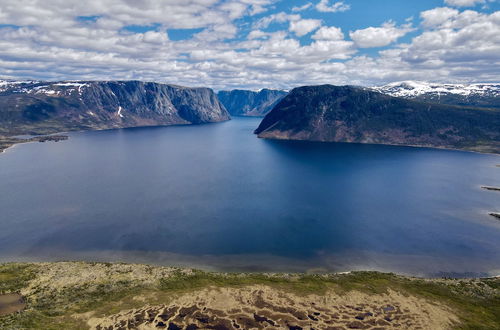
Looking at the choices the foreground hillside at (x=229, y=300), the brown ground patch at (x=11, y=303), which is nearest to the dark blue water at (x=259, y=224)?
the foreground hillside at (x=229, y=300)

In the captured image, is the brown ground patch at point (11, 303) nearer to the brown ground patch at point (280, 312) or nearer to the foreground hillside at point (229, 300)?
the foreground hillside at point (229, 300)

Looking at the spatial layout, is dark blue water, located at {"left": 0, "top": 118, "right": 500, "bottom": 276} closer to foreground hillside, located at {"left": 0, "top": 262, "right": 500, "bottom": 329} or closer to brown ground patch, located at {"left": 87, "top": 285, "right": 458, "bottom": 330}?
foreground hillside, located at {"left": 0, "top": 262, "right": 500, "bottom": 329}

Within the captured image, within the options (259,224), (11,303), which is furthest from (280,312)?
(11,303)

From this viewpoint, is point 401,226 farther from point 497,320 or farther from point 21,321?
point 21,321

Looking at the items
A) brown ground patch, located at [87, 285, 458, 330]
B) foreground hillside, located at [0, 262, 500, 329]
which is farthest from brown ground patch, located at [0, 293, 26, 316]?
brown ground patch, located at [87, 285, 458, 330]

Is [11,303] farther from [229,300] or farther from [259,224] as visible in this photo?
[259,224]

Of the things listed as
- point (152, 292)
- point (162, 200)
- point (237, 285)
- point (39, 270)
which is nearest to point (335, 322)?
point (237, 285)

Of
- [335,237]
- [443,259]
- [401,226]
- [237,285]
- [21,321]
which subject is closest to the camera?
[21,321]
